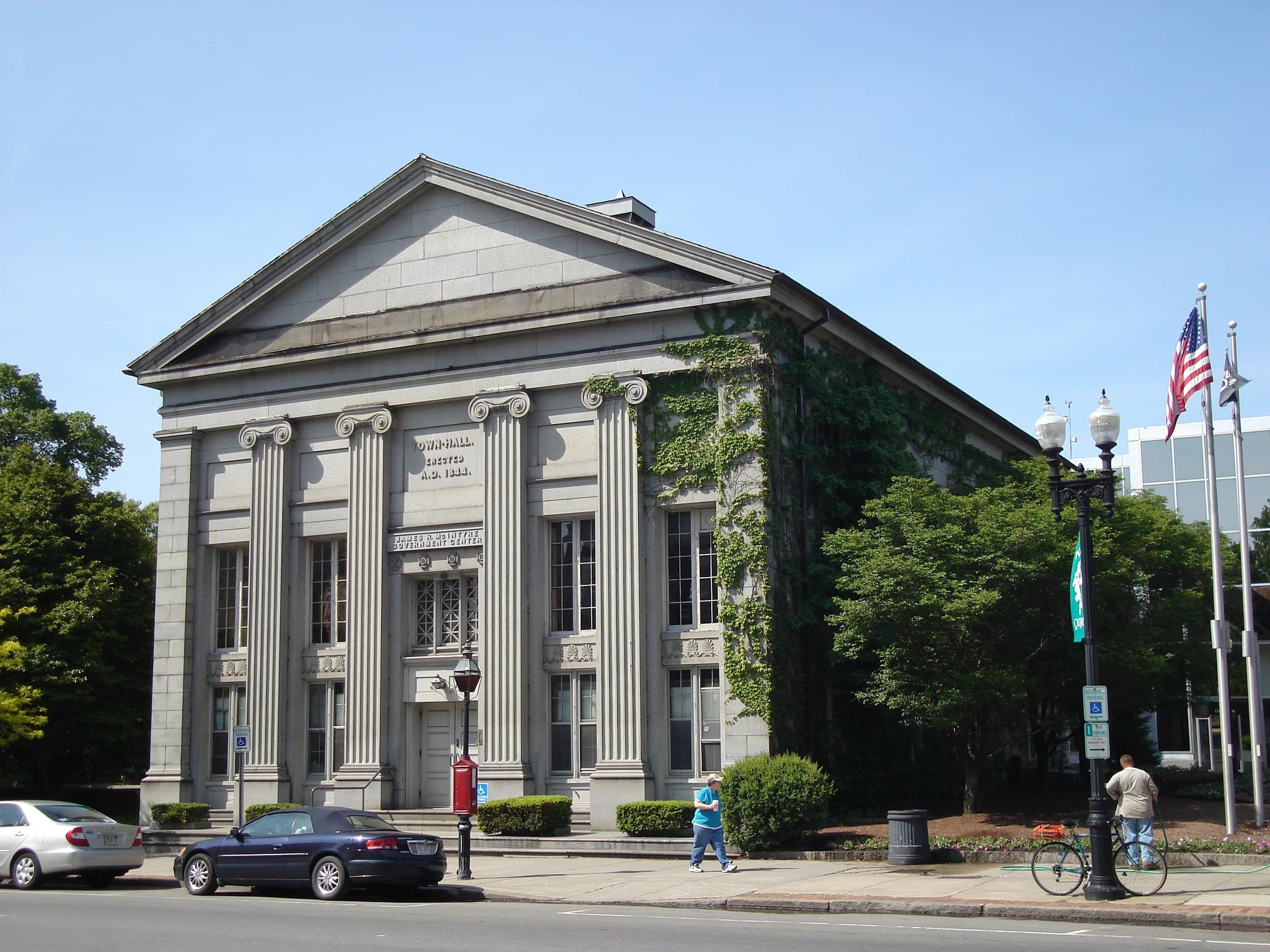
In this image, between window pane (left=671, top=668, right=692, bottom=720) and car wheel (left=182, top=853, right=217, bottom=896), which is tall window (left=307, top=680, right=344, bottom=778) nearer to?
window pane (left=671, top=668, right=692, bottom=720)

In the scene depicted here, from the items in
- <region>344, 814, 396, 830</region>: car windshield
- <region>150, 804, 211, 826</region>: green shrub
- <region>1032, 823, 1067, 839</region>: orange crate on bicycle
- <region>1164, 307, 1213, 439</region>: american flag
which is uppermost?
<region>1164, 307, 1213, 439</region>: american flag

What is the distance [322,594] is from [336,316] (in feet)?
22.0

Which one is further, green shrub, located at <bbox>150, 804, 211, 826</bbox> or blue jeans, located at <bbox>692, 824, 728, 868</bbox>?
green shrub, located at <bbox>150, 804, 211, 826</bbox>

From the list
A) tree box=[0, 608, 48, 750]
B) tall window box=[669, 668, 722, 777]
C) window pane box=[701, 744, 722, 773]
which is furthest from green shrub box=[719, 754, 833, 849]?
tree box=[0, 608, 48, 750]

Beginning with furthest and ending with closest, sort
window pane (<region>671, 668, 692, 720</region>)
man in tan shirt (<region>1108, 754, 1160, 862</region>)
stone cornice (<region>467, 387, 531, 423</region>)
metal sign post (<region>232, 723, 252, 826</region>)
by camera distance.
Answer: stone cornice (<region>467, 387, 531, 423</region>) < metal sign post (<region>232, 723, 252, 826</region>) < window pane (<region>671, 668, 692, 720</region>) < man in tan shirt (<region>1108, 754, 1160, 862</region>)

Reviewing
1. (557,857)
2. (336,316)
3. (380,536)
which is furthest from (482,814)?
(336,316)

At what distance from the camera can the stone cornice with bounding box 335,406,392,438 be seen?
30.6 m

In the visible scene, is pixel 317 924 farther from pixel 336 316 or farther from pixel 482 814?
pixel 336 316

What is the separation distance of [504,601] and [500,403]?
4.36m

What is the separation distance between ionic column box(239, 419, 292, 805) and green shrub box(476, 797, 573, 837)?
20.6ft

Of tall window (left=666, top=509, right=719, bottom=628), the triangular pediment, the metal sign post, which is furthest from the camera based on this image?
the triangular pediment

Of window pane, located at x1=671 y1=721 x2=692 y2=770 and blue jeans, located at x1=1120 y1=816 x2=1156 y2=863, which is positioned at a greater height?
window pane, located at x1=671 y1=721 x2=692 y2=770

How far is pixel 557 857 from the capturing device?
2528 centimetres

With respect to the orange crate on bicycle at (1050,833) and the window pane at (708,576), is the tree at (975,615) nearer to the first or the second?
the window pane at (708,576)
